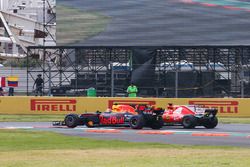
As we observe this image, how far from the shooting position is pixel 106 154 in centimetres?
1511

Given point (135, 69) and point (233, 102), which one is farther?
point (135, 69)

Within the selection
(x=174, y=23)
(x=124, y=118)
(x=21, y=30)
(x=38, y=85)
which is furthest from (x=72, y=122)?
(x=21, y=30)

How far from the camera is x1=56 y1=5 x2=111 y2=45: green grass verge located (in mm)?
47656

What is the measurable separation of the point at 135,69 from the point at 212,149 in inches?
1068

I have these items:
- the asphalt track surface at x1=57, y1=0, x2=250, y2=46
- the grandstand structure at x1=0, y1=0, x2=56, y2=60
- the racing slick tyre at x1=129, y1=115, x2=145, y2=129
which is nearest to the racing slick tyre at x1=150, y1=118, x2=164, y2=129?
the racing slick tyre at x1=129, y1=115, x2=145, y2=129

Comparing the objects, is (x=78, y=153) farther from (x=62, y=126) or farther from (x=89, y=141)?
(x=62, y=126)

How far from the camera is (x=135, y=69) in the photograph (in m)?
43.4

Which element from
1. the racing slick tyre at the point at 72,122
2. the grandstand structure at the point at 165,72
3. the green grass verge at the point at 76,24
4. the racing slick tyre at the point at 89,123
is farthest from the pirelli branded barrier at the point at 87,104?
the green grass verge at the point at 76,24

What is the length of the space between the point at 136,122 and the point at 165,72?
1876 cm

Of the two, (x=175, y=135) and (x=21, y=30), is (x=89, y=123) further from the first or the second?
(x=21, y=30)

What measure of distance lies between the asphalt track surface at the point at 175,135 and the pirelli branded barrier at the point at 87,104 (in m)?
6.00

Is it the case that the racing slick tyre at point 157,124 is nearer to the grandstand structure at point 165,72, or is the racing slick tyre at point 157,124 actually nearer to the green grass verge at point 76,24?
the grandstand structure at point 165,72

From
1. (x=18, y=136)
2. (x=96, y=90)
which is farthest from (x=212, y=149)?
(x=96, y=90)

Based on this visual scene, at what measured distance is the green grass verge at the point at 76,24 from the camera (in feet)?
156
